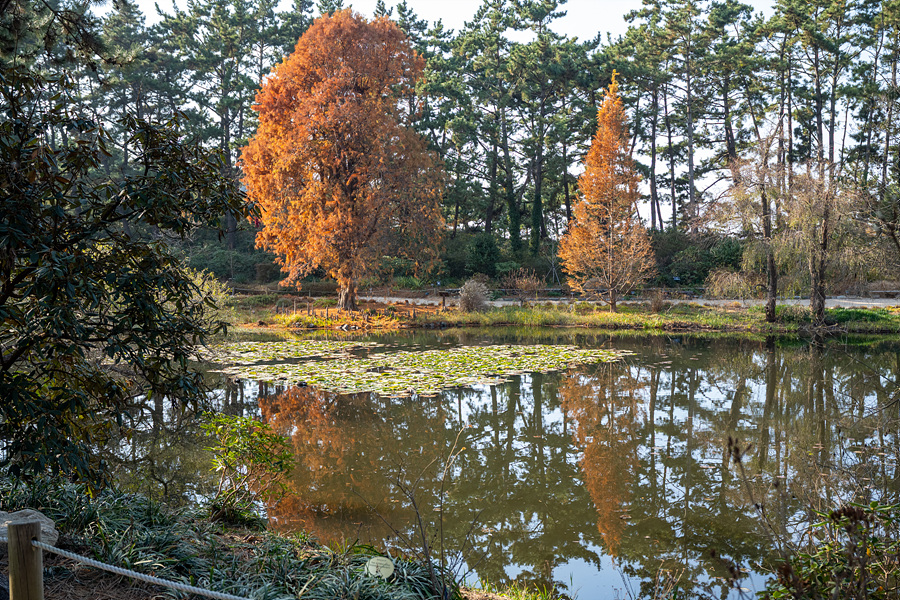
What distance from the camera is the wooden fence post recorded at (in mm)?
2340

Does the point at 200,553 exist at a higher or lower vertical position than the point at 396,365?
higher

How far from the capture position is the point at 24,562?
7.75 ft

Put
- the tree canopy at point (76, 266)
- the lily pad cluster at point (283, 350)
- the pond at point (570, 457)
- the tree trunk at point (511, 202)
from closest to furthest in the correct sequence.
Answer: the tree canopy at point (76, 266)
the pond at point (570, 457)
the lily pad cluster at point (283, 350)
the tree trunk at point (511, 202)

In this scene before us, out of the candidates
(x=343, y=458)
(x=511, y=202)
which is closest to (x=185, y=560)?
(x=343, y=458)

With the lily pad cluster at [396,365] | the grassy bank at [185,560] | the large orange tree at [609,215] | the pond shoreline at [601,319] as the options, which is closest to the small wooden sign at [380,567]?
the grassy bank at [185,560]

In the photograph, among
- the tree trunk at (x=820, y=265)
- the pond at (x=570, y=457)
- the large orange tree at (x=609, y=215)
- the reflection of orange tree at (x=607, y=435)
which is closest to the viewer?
the pond at (x=570, y=457)

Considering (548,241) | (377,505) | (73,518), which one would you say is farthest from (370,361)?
(548,241)

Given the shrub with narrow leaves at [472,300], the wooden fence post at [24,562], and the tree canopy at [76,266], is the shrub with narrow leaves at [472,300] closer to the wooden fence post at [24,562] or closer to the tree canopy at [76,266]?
the tree canopy at [76,266]

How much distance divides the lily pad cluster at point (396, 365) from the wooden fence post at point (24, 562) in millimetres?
7727

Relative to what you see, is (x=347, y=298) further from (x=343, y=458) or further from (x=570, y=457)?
(x=570, y=457)

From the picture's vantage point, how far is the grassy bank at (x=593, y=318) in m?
19.2

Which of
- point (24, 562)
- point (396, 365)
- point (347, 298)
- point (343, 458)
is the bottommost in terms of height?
point (343, 458)

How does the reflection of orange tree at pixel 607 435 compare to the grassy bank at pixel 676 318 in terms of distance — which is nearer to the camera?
the reflection of orange tree at pixel 607 435

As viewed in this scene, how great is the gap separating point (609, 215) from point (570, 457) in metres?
16.8
